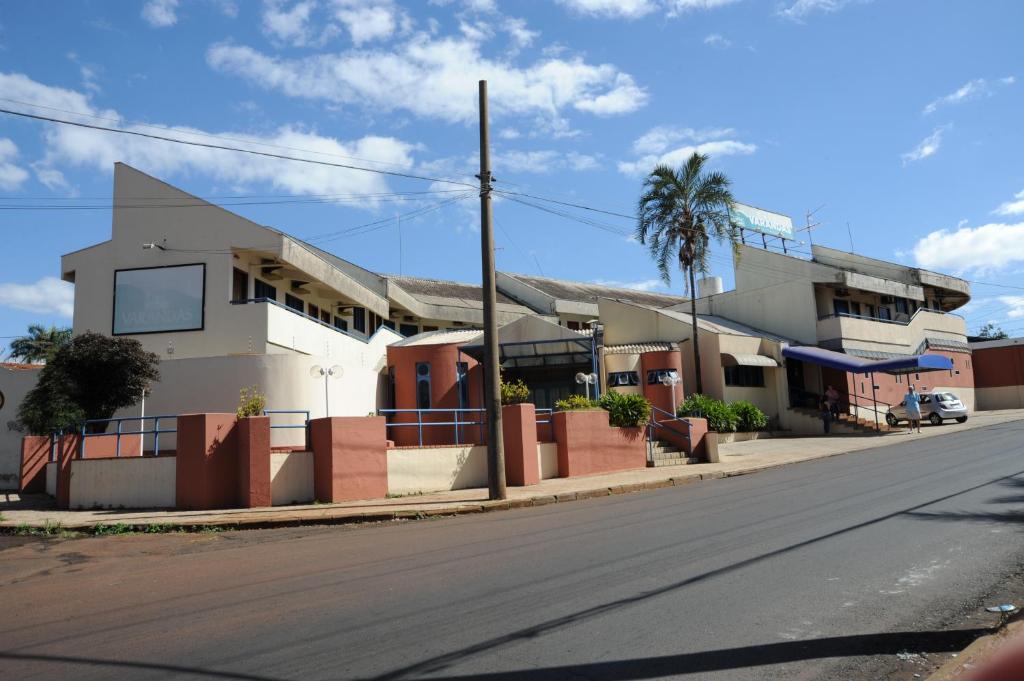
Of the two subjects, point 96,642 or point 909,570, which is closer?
point 96,642

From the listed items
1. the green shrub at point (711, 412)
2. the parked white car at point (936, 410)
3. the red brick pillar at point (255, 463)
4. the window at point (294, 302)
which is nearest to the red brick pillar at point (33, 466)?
the red brick pillar at point (255, 463)

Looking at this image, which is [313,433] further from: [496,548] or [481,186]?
[496,548]

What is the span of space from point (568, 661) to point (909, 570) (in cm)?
421

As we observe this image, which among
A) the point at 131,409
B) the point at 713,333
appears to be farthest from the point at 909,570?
the point at 713,333

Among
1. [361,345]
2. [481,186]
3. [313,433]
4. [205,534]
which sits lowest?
[205,534]

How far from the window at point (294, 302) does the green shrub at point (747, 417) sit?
17.7m

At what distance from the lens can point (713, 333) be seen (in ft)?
109

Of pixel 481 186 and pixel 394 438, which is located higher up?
pixel 481 186

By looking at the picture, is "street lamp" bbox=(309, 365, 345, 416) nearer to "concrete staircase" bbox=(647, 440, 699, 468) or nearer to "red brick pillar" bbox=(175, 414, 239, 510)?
"red brick pillar" bbox=(175, 414, 239, 510)

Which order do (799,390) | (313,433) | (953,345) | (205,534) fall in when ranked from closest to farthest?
(205,534) → (313,433) → (799,390) → (953,345)

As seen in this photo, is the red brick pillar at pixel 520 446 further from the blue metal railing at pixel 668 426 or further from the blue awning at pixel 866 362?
the blue awning at pixel 866 362

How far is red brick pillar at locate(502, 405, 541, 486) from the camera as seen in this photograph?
18.3 m

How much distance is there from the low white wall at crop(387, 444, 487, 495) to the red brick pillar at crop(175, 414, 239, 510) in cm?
331

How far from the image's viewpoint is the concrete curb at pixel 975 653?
458 cm
